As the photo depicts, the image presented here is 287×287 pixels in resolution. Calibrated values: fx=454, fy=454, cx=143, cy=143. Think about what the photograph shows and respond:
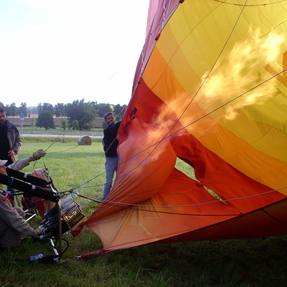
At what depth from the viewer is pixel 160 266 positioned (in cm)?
346

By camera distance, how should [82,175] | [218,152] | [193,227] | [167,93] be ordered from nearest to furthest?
[193,227], [218,152], [167,93], [82,175]

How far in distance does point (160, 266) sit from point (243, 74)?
1.85 m

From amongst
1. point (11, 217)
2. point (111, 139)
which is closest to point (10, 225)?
Result: point (11, 217)

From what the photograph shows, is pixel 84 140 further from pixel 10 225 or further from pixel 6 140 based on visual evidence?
pixel 10 225

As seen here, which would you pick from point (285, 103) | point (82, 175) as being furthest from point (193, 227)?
point (82, 175)

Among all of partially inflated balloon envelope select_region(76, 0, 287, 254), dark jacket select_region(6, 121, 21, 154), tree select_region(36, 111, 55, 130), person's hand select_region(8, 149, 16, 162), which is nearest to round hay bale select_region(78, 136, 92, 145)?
dark jacket select_region(6, 121, 21, 154)

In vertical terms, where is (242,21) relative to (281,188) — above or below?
above

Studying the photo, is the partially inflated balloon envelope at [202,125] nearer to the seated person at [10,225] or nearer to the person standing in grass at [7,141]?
the seated person at [10,225]

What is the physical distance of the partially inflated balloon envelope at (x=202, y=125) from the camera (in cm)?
367

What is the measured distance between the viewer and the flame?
405 centimetres

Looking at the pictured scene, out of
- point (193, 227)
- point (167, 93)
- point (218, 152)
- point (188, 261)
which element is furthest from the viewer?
point (167, 93)

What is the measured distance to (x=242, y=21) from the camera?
4.18 metres

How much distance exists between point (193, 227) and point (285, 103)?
1.47 meters

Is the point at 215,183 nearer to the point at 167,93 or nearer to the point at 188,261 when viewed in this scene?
the point at 188,261
